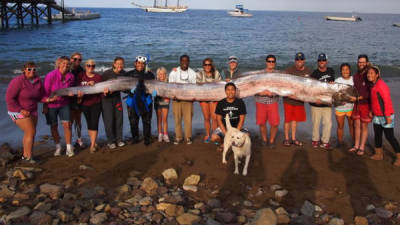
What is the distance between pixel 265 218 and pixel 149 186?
187 centimetres

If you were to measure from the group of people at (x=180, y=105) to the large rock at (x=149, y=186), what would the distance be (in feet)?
5.96

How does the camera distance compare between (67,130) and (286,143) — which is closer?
(67,130)

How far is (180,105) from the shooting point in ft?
24.0

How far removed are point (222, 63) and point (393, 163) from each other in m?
16.1

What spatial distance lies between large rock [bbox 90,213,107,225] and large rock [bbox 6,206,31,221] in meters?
0.88

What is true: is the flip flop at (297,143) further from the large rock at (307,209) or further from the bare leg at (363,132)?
the large rock at (307,209)

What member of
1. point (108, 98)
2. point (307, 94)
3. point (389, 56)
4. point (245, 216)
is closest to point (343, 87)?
point (307, 94)

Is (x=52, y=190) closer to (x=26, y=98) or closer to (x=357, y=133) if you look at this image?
(x=26, y=98)

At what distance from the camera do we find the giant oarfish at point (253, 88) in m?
6.54

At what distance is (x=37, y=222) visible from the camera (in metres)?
4.07

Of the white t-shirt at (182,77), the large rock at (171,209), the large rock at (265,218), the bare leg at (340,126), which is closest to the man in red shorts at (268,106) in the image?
the bare leg at (340,126)

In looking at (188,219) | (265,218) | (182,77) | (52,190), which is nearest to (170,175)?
(188,219)

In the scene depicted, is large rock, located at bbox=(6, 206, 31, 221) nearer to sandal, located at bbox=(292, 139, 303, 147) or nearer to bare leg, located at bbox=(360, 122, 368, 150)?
sandal, located at bbox=(292, 139, 303, 147)

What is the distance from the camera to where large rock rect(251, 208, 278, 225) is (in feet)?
13.2
